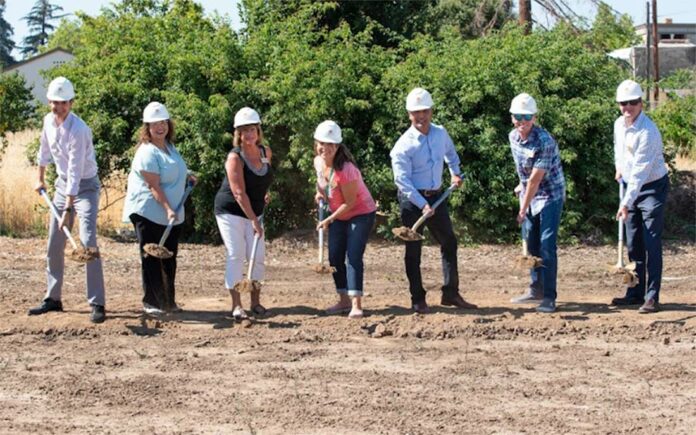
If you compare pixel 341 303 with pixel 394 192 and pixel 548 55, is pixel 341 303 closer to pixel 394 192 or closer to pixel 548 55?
pixel 394 192

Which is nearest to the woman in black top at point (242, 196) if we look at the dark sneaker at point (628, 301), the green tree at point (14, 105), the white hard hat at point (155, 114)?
the white hard hat at point (155, 114)

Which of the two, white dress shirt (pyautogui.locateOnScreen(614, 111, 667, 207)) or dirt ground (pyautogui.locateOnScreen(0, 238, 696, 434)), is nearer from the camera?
dirt ground (pyautogui.locateOnScreen(0, 238, 696, 434))

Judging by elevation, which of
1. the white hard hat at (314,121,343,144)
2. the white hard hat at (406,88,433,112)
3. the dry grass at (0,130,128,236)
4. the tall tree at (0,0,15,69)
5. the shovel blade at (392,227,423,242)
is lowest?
the shovel blade at (392,227,423,242)

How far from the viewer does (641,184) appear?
10.3m

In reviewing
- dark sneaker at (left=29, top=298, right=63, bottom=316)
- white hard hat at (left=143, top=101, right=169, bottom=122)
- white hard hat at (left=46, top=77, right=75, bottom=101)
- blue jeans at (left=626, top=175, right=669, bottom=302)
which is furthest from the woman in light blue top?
blue jeans at (left=626, top=175, right=669, bottom=302)

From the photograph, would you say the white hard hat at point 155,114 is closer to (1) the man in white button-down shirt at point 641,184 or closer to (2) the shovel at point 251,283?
(2) the shovel at point 251,283

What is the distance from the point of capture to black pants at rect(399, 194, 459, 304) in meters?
10.4

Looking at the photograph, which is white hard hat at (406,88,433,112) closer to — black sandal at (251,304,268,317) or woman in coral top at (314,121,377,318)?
woman in coral top at (314,121,377,318)

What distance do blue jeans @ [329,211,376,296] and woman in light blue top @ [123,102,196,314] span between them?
1462 millimetres

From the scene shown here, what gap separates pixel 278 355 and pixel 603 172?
8.18 m

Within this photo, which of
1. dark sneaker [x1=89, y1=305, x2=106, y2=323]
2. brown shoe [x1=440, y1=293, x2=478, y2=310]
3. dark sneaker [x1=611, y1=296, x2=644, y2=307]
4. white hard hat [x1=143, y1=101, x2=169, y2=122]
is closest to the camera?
white hard hat [x1=143, y1=101, x2=169, y2=122]

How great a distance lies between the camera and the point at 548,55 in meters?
16.4

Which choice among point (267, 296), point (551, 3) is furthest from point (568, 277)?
point (551, 3)

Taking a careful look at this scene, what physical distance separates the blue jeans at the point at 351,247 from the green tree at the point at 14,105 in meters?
12.5
